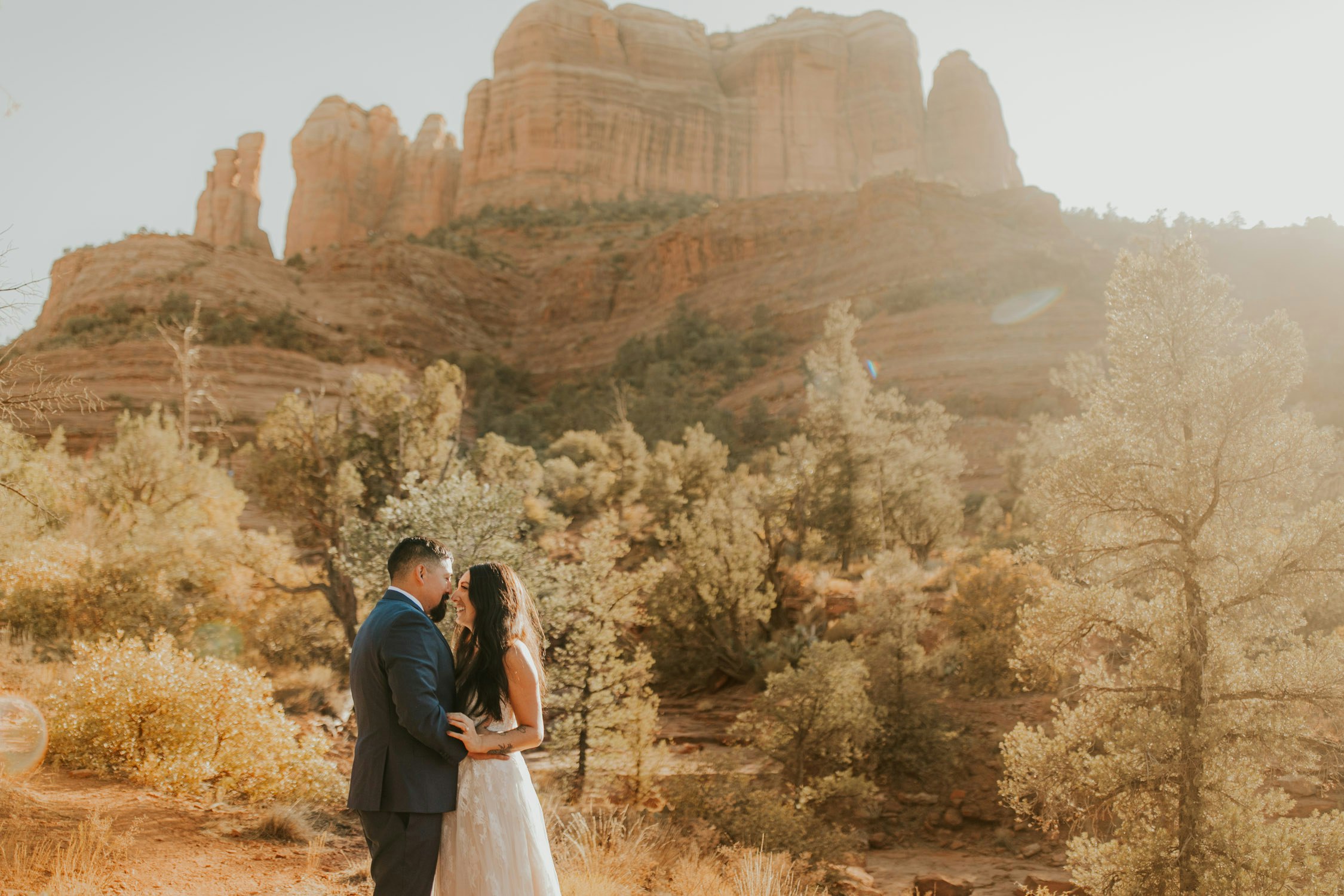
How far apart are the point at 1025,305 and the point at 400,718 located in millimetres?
41358

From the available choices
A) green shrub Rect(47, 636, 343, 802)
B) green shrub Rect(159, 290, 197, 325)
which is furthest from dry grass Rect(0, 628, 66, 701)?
green shrub Rect(159, 290, 197, 325)

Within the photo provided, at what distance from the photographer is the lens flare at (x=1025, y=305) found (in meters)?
38.4

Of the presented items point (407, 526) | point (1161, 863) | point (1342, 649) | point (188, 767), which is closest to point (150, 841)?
point (188, 767)

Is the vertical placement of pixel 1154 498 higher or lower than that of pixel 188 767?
higher

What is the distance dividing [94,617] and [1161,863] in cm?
1558

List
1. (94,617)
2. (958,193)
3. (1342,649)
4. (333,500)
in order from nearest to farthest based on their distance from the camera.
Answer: (1342,649)
(94,617)
(333,500)
(958,193)

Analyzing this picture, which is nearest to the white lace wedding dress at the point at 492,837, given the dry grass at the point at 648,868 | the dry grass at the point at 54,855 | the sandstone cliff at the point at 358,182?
the dry grass at the point at 648,868

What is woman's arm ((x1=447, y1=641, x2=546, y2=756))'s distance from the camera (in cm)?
321

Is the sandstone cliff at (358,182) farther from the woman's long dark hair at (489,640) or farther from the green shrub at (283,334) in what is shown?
the woman's long dark hair at (489,640)

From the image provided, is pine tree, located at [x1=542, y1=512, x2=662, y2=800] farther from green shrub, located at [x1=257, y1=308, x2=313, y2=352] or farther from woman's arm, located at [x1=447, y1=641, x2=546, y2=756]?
green shrub, located at [x1=257, y1=308, x2=313, y2=352]

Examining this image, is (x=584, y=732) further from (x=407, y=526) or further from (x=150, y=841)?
(x=150, y=841)

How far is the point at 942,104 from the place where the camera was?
92.4 m

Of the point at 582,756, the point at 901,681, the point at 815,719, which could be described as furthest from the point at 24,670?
the point at 901,681

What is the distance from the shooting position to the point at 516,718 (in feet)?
10.9
